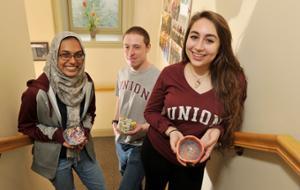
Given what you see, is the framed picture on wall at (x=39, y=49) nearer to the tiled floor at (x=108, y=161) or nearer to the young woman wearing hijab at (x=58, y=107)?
A: the tiled floor at (x=108, y=161)

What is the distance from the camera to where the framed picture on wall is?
3279mm

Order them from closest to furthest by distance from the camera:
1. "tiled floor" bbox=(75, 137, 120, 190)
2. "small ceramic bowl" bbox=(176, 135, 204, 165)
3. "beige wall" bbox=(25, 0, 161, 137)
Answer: "small ceramic bowl" bbox=(176, 135, 204, 165)
"tiled floor" bbox=(75, 137, 120, 190)
"beige wall" bbox=(25, 0, 161, 137)

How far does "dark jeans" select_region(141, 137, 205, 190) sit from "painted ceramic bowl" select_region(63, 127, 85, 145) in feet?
1.29

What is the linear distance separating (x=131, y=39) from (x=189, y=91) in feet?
2.26

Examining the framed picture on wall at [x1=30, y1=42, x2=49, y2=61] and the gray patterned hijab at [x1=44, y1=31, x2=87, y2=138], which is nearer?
the gray patterned hijab at [x1=44, y1=31, x2=87, y2=138]

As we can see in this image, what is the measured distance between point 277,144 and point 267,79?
11.0 inches

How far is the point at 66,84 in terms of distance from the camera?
1462 millimetres

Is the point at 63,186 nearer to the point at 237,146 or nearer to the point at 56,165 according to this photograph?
the point at 56,165

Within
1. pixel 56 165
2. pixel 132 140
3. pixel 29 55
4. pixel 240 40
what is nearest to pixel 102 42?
pixel 29 55

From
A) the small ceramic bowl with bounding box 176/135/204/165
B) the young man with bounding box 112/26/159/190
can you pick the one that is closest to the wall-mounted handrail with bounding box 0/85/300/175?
the small ceramic bowl with bounding box 176/135/204/165

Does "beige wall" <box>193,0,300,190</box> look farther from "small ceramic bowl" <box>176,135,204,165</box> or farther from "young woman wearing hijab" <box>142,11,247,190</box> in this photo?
"small ceramic bowl" <box>176,135,204,165</box>

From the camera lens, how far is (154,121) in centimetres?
132

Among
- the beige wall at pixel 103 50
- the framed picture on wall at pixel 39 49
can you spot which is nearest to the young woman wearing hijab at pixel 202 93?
the beige wall at pixel 103 50

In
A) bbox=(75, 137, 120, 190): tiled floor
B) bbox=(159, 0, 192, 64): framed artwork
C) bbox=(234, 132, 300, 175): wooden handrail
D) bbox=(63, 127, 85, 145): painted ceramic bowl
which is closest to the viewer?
bbox=(234, 132, 300, 175): wooden handrail
